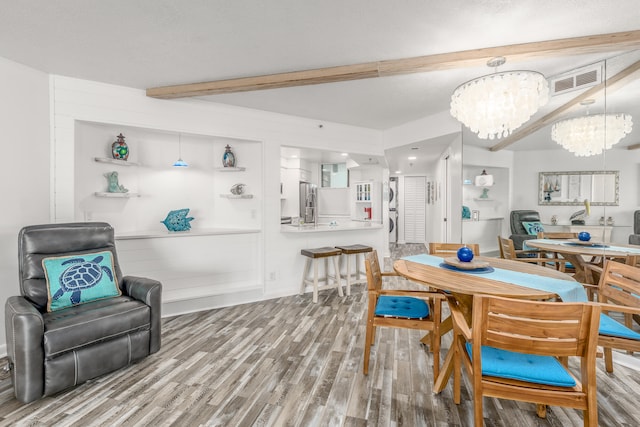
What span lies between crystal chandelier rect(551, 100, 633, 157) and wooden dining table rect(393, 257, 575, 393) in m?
1.28

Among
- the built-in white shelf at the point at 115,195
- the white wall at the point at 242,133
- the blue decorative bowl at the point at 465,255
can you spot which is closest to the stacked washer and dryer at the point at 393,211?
the white wall at the point at 242,133

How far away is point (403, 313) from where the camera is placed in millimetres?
2221

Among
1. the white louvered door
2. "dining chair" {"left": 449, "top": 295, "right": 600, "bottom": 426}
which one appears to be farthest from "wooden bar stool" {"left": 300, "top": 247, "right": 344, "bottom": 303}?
the white louvered door

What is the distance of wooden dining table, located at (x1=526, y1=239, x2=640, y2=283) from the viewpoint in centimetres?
257

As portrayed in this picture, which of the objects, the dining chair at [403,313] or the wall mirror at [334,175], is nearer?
the dining chair at [403,313]

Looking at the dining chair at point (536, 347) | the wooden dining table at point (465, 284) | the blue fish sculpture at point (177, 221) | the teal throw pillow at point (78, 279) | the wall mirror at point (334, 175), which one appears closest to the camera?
the dining chair at point (536, 347)

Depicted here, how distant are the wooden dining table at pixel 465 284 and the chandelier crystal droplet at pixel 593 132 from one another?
1.28 metres

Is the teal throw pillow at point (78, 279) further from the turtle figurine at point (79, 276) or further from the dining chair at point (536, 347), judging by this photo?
the dining chair at point (536, 347)

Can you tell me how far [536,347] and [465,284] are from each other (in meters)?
0.56

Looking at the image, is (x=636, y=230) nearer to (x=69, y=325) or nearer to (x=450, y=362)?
(x=450, y=362)

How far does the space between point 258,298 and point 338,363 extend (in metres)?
1.88

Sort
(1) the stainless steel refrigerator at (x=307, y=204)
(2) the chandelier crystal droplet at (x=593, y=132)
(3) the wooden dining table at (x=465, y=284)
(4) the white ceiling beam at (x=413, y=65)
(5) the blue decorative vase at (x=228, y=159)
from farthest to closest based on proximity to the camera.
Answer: (1) the stainless steel refrigerator at (x=307, y=204), (5) the blue decorative vase at (x=228, y=159), (2) the chandelier crystal droplet at (x=593, y=132), (4) the white ceiling beam at (x=413, y=65), (3) the wooden dining table at (x=465, y=284)

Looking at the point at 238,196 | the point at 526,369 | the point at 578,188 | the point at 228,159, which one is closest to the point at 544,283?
the point at 526,369

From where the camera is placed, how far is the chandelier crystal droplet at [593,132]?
2557 mm
